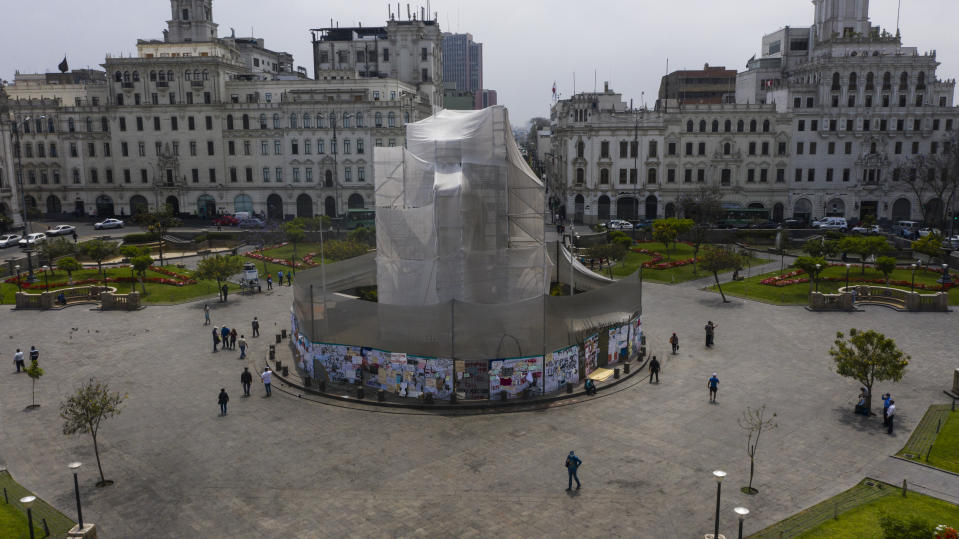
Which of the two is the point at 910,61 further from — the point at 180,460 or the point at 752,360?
the point at 180,460

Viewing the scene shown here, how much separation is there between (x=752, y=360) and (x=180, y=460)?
26.2 meters

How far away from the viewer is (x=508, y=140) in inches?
1296

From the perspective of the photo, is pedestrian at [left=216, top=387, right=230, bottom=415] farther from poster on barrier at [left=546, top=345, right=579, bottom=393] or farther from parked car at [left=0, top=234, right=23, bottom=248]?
parked car at [left=0, top=234, right=23, bottom=248]

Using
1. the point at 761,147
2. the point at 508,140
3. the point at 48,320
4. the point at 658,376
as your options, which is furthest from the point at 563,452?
the point at 761,147

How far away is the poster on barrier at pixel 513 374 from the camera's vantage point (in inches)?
1097

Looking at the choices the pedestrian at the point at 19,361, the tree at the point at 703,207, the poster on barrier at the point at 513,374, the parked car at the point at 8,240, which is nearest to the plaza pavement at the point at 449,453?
the pedestrian at the point at 19,361

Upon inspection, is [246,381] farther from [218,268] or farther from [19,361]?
[218,268]

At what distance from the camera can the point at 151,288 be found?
51.3 metres

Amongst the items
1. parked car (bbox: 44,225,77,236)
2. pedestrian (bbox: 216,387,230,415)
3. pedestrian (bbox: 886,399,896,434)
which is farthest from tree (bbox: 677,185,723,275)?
parked car (bbox: 44,225,77,236)

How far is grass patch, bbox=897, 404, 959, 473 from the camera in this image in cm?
2286

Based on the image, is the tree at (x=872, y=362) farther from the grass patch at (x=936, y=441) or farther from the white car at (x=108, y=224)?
the white car at (x=108, y=224)

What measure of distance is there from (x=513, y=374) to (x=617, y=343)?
7438 mm

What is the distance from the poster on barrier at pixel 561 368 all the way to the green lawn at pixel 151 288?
30.9m

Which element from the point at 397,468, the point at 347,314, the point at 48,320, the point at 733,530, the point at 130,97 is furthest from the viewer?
the point at 130,97
